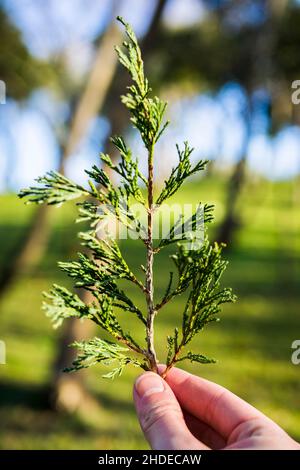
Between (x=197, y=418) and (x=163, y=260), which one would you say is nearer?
(x=197, y=418)

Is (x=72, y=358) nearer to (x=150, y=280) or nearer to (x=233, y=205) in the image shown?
(x=150, y=280)

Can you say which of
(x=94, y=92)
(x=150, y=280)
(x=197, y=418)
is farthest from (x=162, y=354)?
(x=150, y=280)

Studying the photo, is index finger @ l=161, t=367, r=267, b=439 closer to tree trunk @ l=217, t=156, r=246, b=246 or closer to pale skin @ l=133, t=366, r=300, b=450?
pale skin @ l=133, t=366, r=300, b=450

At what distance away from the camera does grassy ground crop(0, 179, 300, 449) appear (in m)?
7.69

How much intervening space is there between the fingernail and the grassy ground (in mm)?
5769

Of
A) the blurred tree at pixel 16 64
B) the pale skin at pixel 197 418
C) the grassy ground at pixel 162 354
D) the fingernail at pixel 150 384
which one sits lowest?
the grassy ground at pixel 162 354

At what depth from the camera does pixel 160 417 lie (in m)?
1.80

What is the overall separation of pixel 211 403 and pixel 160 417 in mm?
281

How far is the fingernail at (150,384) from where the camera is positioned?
1.81 meters

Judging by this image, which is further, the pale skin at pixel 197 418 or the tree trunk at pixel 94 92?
the tree trunk at pixel 94 92

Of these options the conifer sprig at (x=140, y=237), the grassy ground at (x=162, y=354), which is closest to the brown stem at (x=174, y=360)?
the conifer sprig at (x=140, y=237)

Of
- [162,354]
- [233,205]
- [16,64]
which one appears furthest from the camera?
[233,205]

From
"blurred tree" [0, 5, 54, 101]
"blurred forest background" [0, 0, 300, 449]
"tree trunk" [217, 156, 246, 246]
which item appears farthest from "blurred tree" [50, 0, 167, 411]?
"tree trunk" [217, 156, 246, 246]

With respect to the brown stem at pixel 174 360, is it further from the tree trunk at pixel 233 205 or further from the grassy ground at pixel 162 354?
the tree trunk at pixel 233 205
